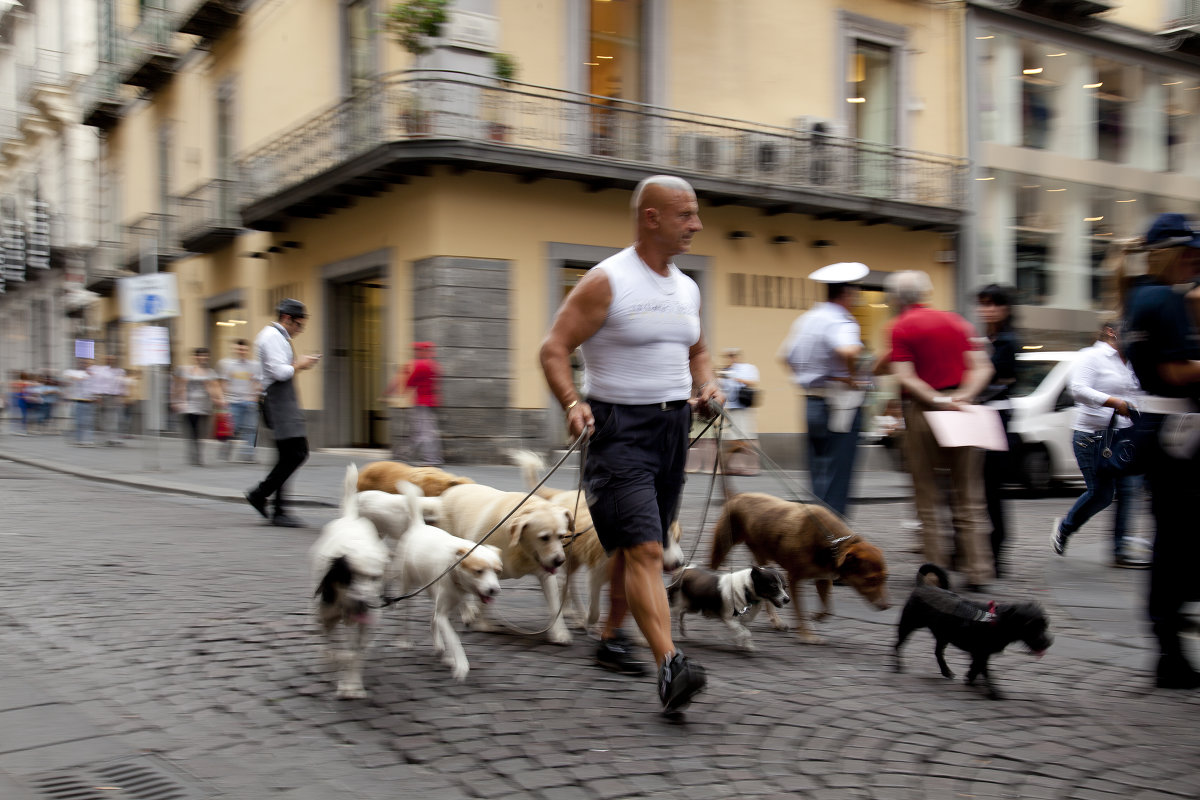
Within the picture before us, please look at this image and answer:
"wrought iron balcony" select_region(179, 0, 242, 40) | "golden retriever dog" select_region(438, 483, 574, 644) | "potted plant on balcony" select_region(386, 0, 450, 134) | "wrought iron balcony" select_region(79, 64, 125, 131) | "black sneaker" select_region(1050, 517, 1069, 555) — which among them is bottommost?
"black sneaker" select_region(1050, 517, 1069, 555)

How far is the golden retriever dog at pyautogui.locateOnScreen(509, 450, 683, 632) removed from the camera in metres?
4.73

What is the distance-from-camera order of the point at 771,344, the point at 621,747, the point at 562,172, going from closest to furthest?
the point at 621,747 < the point at 562,172 < the point at 771,344

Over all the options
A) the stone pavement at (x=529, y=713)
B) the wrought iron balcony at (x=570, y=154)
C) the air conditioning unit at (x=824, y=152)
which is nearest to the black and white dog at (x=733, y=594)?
the stone pavement at (x=529, y=713)

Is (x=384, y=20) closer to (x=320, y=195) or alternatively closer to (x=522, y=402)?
(x=320, y=195)

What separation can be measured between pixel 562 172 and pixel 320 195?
13.6 ft

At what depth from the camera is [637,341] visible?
4121mm

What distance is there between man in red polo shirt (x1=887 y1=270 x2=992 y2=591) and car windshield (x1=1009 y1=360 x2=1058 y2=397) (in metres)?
7.19

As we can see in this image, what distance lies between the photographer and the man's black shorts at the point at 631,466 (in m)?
3.98

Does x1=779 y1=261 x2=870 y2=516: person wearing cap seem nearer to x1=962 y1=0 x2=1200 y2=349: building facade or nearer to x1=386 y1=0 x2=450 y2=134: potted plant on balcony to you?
x1=386 y1=0 x2=450 y2=134: potted plant on balcony

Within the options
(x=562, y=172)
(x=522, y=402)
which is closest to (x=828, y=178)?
(x=562, y=172)

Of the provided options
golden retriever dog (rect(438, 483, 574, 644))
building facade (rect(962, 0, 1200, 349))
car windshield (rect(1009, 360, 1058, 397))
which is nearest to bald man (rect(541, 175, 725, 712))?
golden retriever dog (rect(438, 483, 574, 644))

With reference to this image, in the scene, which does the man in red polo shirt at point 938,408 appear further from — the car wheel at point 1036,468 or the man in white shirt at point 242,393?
the man in white shirt at point 242,393

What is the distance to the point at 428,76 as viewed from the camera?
50.0ft

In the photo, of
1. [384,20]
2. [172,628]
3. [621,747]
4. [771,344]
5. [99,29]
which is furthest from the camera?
[99,29]
